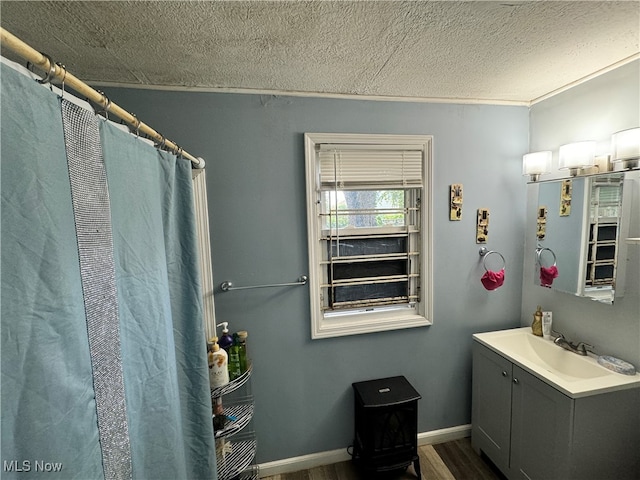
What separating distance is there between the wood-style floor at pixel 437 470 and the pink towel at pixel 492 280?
113 cm

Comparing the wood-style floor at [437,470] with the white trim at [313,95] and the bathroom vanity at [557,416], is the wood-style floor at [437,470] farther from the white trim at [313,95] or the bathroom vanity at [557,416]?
the white trim at [313,95]

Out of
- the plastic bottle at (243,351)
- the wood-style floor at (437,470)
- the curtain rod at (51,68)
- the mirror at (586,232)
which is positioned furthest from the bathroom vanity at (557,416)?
the curtain rod at (51,68)

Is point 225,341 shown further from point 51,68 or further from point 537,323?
point 537,323

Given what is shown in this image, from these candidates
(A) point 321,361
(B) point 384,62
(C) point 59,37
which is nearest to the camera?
(C) point 59,37

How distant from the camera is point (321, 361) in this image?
172 cm

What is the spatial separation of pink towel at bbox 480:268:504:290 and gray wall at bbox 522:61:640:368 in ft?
1.03

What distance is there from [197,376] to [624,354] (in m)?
2.07

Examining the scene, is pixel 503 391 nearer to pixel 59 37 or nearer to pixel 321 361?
pixel 321 361

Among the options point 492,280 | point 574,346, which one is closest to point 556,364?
point 574,346

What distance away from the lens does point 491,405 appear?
1689 millimetres

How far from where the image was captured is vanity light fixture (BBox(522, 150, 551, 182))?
164 cm

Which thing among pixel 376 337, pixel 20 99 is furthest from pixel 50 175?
pixel 376 337

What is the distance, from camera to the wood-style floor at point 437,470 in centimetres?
167

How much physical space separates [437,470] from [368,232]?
156 centimetres
